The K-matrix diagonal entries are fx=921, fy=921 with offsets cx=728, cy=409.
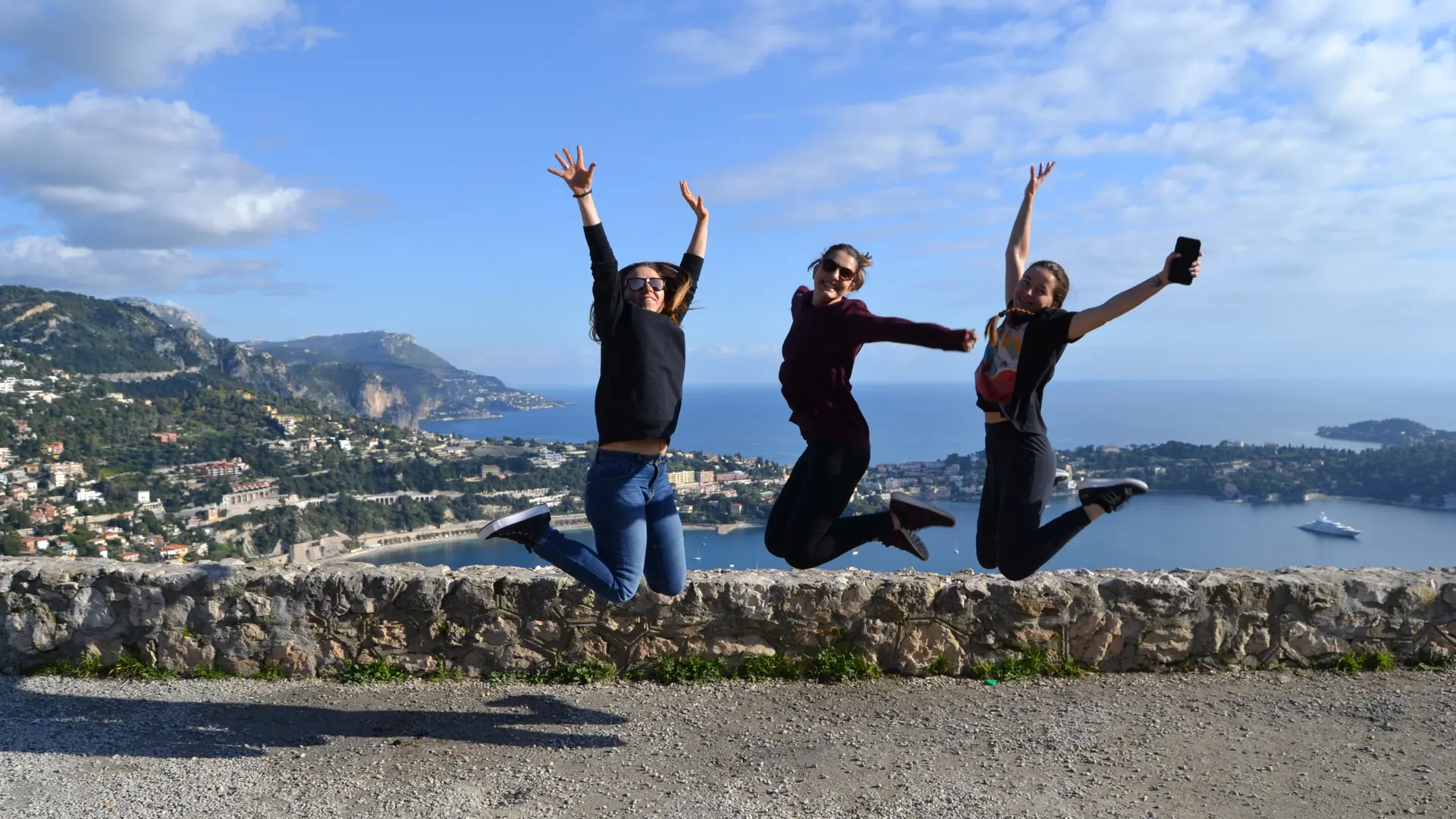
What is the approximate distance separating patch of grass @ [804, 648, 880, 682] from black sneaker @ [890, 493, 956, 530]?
1192 millimetres

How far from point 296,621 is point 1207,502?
1547cm

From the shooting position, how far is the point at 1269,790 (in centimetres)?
383

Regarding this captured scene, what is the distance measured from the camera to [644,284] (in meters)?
4.25

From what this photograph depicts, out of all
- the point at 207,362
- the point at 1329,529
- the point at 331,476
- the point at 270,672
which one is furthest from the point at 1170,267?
the point at 207,362

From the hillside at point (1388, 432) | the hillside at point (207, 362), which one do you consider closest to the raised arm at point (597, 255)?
the hillside at point (1388, 432)

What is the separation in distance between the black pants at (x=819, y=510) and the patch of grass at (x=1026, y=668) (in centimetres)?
149

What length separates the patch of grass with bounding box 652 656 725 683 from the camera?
17.3ft

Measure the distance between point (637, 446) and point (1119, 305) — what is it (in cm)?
213

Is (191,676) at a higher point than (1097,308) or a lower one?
lower

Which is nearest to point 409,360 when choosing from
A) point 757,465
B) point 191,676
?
point 757,465

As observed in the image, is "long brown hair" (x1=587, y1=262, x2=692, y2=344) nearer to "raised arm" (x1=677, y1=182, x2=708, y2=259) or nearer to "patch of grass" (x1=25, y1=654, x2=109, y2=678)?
"raised arm" (x1=677, y1=182, x2=708, y2=259)

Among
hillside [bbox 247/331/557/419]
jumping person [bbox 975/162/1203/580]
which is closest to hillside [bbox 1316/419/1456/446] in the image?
jumping person [bbox 975/162/1203/580]

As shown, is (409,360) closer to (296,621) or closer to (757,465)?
(757,465)

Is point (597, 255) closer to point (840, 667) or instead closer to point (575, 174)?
point (575, 174)
